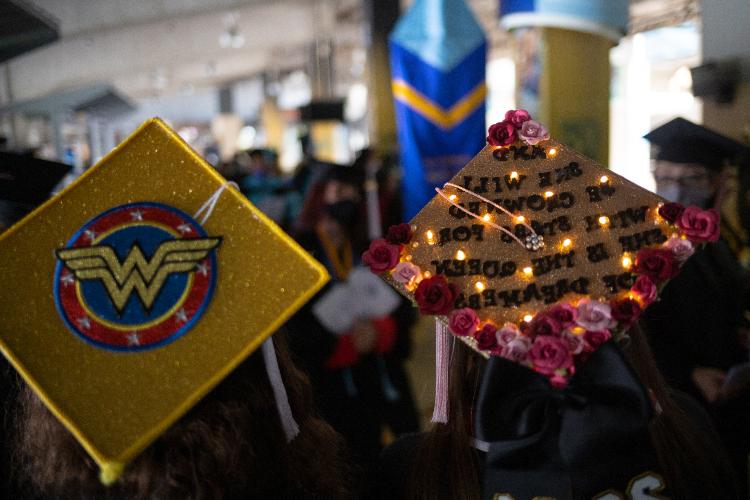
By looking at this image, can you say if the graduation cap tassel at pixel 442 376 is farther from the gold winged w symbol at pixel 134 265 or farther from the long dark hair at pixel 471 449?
the gold winged w symbol at pixel 134 265

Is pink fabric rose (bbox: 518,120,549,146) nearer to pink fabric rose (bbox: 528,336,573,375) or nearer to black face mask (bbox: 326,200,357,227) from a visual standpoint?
pink fabric rose (bbox: 528,336,573,375)

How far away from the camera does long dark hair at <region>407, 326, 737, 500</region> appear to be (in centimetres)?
124

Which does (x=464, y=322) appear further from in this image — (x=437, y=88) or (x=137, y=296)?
(x=437, y=88)

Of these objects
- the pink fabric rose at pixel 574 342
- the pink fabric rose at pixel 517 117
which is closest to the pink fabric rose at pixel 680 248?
the pink fabric rose at pixel 574 342

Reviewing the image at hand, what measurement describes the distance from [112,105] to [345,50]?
1632cm

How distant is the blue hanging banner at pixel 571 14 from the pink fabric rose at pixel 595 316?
3.32 metres

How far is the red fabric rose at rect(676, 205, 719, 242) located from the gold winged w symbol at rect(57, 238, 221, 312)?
2.72 ft

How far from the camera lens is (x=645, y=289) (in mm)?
1156

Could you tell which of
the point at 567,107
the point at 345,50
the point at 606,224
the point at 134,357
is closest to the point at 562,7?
the point at 567,107

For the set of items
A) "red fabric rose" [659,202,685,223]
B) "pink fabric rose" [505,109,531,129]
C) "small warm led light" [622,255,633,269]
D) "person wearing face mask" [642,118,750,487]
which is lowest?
"person wearing face mask" [642,118,750,487]

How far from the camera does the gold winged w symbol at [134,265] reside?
1016 millimetres

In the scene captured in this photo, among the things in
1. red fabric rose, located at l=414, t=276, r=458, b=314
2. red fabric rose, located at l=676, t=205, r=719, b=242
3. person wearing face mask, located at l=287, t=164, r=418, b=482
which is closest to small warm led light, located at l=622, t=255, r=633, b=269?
red fabric rose, located at l=676, t=205, r=719, b=242

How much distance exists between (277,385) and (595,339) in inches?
21.6

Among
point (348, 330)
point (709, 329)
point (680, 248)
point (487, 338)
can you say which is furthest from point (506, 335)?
point (348, 330)
